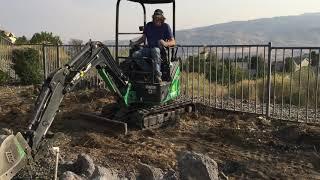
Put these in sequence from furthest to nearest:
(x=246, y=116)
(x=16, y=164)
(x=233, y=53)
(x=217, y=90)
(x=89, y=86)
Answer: (x=89, y=86)
(x=217, y=90)
(x=233, y=53)
(x=246, y=116)
(x=16, y=164)

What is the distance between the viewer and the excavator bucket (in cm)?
580

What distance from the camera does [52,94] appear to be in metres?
7.58

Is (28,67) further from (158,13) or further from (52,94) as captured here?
(52,94)

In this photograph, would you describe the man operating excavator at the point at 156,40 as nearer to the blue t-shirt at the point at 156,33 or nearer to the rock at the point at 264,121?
the blue t-shirt at the point at 156,33

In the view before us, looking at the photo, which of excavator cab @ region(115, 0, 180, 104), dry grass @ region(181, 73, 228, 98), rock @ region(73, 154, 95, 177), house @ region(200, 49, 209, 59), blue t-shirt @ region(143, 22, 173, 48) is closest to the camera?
rock @ region(73, 154, 95, 177)

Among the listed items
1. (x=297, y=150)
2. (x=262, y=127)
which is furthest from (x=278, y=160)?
(x=262, y=127)

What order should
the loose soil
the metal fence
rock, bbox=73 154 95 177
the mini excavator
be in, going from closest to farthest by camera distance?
1. rock, bbox=73 154 95 177
2. the loose soil
3. the mini excavator
4. the metal fence

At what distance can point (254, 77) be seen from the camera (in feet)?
42.2

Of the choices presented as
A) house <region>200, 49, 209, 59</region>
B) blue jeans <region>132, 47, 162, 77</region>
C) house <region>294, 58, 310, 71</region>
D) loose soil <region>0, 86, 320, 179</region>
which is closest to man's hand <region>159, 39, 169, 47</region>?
blue jeans <region>132, 47, 162, 77</region>

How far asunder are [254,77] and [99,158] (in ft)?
19.6

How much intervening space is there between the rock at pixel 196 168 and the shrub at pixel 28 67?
14869mm

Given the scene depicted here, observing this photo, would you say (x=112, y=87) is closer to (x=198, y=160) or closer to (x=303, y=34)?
(x=198, y=160)

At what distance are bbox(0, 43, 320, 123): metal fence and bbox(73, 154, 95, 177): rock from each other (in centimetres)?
533

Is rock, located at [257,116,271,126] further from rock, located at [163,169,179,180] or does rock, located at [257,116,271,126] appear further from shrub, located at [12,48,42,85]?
shrub, located at [12,48,42,85]
